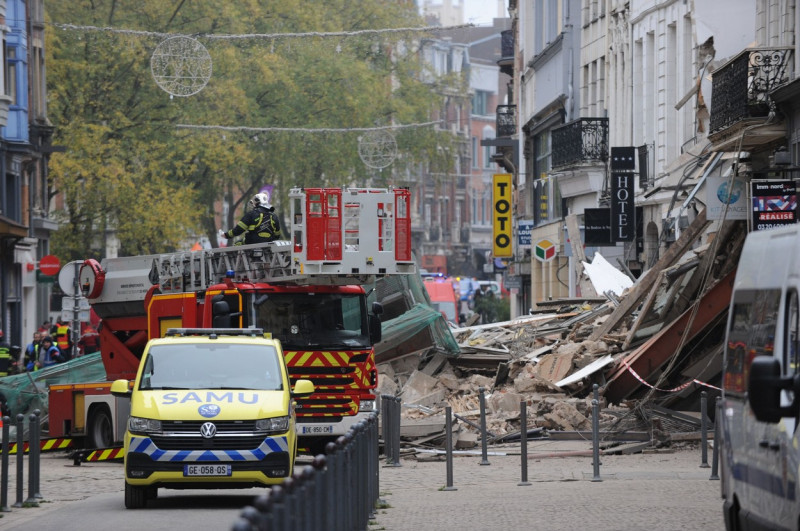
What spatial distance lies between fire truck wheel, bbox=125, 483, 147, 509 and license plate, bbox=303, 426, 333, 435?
18.3 ft

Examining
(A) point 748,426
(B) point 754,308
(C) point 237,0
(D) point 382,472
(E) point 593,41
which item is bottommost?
(D) point 382,472

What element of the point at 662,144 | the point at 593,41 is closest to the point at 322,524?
the point at 662,144

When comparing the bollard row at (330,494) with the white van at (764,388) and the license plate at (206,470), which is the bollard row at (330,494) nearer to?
the license plate at (206,470)

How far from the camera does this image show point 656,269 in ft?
86.9

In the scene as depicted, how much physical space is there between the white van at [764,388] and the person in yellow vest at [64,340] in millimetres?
28951

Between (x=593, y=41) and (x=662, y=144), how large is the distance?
10.1 meters

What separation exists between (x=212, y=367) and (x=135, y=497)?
1.58m

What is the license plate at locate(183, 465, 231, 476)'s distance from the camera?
16.6 m

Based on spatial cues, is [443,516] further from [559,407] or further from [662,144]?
[662,144]

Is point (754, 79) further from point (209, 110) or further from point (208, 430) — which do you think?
point (209, 110)

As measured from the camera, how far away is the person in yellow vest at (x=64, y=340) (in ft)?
130

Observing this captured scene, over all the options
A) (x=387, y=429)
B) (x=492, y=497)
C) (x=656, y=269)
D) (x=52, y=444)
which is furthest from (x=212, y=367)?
(x=656, y=269)

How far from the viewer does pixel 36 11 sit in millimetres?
57781

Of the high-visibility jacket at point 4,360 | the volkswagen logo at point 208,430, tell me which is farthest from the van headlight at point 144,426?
the high-visibility jacket at point 4,360
